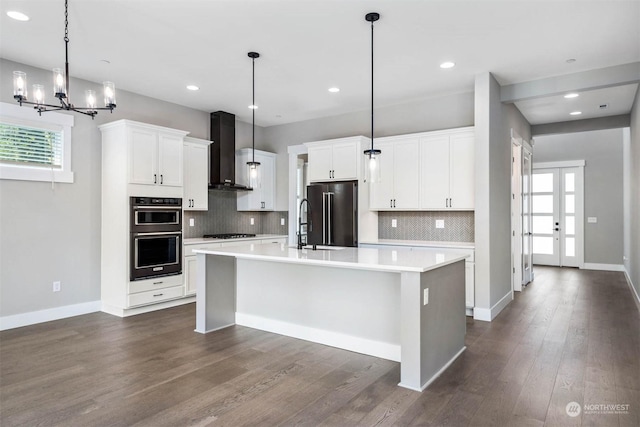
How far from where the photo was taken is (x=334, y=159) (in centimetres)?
591

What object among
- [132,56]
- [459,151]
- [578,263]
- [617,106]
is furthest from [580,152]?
[132,56]

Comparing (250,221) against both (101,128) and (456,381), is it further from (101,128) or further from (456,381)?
(456,381)

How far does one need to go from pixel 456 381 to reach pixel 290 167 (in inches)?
190

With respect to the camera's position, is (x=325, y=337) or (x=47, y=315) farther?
(x=47, y=315)

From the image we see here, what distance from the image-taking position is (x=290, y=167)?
7004mm

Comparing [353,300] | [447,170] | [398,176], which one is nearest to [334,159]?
[398,176]

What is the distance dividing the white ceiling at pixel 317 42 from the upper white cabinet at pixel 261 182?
1563 mm

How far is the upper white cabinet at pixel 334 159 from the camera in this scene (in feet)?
18.7

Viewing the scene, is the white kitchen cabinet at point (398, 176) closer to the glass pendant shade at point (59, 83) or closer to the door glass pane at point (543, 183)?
the glass pendant shade at point (59, 83)

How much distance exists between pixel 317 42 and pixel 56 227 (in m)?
3.56

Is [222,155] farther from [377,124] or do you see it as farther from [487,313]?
[487,313]

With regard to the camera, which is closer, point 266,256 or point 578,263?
point 266,256

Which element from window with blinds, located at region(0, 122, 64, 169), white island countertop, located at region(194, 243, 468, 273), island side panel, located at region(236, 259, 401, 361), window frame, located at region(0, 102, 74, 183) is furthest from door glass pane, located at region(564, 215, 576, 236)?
window with blinds, located at region(0, 122, 64, 169)

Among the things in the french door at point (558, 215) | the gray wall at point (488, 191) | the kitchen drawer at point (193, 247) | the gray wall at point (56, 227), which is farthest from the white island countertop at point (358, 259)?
the french door at point (558, 215)
